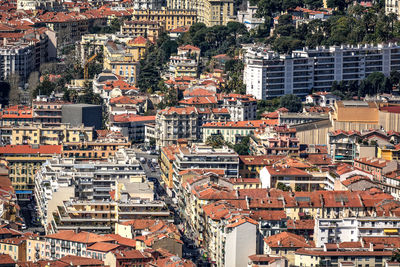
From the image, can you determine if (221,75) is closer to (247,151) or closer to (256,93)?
(256,93)

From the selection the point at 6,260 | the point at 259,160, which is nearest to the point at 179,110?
the point at 259,160

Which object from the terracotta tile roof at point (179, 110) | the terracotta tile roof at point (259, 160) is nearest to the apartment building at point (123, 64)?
the terracotta tile roof at point (179, 110)

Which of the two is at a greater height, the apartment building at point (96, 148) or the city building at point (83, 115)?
the city building at point (83, 115)

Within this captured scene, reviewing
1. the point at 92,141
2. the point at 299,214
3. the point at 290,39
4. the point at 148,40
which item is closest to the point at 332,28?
the point at 290,39

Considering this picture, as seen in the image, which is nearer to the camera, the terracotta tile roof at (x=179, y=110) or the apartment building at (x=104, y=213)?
the apartment building at (x=104, y=213)

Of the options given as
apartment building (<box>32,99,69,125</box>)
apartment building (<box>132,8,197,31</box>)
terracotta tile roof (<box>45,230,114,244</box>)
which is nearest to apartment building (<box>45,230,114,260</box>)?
terracotta tile roof (<box>45,230,114,244</box>)

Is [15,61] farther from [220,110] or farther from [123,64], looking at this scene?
[220,110]

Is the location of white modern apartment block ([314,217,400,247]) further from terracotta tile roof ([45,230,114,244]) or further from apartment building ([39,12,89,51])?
apartment building ([39,12,89,51])

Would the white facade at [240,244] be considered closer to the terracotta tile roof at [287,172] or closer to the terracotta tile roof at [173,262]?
the terracotta tile roof at [173,262]
